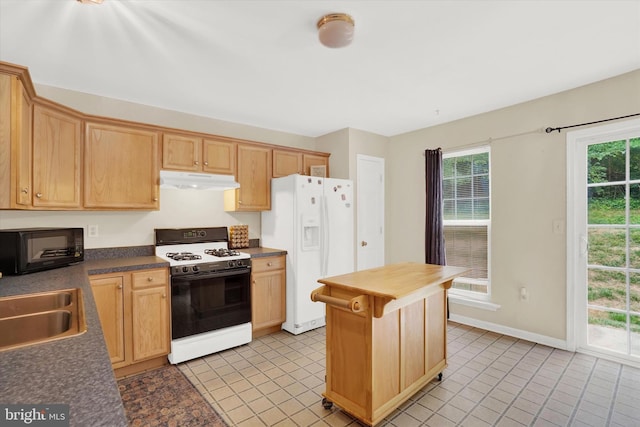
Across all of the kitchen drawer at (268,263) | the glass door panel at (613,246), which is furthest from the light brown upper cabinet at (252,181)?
the glass door panel at (613,246)

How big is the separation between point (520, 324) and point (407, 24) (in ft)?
10.3

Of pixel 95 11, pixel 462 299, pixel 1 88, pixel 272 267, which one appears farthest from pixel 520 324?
pixel 1 88

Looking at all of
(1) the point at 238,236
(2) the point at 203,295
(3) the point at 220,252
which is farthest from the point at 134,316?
(1) the point at 238,236

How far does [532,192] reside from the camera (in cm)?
328

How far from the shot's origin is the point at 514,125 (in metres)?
3.40

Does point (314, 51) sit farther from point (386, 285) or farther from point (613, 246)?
point (613, 246)

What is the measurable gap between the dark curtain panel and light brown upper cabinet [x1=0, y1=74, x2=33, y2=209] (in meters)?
3.81

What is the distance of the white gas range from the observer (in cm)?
285

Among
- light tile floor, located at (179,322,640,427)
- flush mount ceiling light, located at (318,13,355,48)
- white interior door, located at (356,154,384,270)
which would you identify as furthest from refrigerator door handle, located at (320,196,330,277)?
flush mount ceiling light, located at (318,13,355,48)

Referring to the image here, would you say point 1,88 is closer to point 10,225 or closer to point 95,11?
point 95,11

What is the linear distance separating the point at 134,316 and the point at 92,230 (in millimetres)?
946

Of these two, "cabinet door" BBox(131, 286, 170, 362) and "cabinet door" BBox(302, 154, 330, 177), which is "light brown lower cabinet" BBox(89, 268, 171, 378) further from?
"cabinet door" BBox(302, 154, 330, 177)

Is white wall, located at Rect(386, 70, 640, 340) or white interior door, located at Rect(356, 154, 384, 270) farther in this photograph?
white interior door, located at Rect(356, 154, 384, 270)

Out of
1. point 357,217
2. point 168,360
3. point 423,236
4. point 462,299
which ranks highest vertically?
point 357,217
